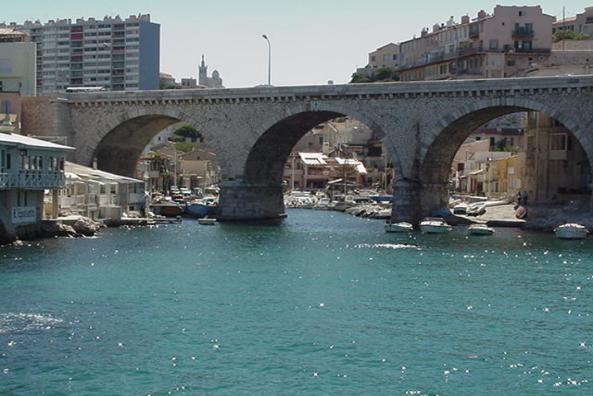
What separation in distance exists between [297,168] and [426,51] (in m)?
22.0

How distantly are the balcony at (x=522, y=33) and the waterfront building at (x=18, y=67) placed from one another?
52547mm

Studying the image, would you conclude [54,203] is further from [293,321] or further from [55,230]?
[293,321]

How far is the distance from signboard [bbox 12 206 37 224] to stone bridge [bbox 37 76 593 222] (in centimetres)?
2582

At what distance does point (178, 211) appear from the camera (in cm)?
8694

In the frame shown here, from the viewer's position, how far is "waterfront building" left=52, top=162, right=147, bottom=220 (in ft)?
218

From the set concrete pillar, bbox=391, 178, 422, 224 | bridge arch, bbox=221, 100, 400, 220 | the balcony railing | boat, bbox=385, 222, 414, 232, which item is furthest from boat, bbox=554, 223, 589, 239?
the balcony railing

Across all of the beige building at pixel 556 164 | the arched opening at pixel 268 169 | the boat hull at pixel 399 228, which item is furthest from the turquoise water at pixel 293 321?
the arched opening at pixel 268 169

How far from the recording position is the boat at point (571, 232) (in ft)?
208

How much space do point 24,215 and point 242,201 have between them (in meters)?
27.8

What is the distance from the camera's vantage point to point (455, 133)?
75750mm

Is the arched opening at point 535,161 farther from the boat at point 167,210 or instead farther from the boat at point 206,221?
the boat at point 167,210

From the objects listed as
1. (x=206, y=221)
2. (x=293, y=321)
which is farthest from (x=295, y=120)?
(x=293, y=321)

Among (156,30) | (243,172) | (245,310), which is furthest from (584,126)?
(156,30)

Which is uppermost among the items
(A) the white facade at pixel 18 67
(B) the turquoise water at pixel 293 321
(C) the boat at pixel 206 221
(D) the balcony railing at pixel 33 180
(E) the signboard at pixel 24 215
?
(A) the white facade at pixel 18 67
